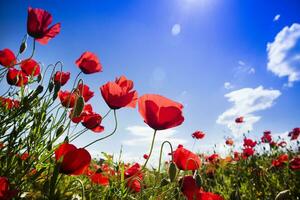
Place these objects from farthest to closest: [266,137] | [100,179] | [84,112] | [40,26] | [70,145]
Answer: [266,137], [40,26], [84,112], [100,179], [70,145]

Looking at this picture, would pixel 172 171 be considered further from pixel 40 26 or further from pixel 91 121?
pixel 40 26

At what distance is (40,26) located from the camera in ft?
7.82

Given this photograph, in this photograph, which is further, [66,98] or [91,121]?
[66,98]

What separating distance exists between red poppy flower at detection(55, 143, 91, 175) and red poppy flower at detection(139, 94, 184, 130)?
0.41 meters

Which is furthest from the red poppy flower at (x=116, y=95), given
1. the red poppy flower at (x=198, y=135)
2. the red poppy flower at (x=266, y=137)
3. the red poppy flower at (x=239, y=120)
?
the red poppy flower at (x=239, y=120)

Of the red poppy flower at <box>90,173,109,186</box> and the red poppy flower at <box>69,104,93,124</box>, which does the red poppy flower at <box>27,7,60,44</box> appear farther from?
the red poppy flower at <box>90,173,109,186</box>

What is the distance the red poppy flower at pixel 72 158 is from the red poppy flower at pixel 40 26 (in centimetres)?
143

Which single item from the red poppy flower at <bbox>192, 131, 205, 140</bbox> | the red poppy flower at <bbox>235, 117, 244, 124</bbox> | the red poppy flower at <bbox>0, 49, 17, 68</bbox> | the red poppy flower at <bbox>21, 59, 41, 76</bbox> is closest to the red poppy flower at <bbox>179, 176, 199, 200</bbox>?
the red poppy flower at <bbox>21, 59, 41, 76</bbox>

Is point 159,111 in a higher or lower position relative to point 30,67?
lower

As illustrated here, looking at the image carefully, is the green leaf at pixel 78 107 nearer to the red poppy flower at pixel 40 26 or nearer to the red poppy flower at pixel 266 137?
the red poppy flower at pixel 40 26

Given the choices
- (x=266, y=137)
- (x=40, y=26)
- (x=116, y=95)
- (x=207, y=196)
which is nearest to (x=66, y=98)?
(x=116, y=95)

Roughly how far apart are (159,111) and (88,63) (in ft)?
3.84

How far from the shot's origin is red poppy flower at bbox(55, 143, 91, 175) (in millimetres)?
1279

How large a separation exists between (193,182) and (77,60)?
1.56m
